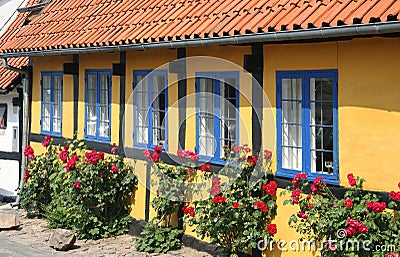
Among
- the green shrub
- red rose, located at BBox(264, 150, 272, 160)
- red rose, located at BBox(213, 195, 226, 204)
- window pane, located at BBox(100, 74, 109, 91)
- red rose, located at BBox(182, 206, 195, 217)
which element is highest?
window pane, located at BBox(100, 74, 109, 91)

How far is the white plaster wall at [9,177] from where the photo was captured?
15656mm

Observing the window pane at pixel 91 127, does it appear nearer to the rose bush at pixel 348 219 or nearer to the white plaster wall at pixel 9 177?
the white plaster wall at pixel 9 177

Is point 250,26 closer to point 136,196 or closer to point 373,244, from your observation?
point 373,244

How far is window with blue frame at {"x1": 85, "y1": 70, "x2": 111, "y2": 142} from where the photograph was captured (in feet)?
39.3

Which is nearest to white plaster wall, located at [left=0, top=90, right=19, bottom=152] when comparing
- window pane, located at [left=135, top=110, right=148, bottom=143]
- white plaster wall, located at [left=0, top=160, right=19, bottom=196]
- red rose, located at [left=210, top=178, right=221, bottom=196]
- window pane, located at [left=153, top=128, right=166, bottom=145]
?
white plaster wall, located at [left=0, top=160, right=19, bottom=196]

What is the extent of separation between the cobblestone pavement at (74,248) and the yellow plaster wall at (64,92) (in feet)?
6.74

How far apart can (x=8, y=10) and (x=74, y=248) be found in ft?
29.5

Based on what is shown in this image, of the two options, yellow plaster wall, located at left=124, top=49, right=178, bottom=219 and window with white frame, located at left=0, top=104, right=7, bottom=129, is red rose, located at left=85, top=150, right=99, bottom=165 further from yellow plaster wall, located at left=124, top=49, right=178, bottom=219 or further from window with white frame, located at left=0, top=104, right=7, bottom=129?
window with white frame, located at left=0, top=104, right=7, bottom=129

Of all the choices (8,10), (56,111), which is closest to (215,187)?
(56,111)

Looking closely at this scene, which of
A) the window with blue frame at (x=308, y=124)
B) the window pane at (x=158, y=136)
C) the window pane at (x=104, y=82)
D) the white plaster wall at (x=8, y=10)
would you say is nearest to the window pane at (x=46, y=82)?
the window pane at (x=104, y=82)

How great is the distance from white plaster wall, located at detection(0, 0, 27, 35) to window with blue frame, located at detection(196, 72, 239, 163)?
30.0 ft

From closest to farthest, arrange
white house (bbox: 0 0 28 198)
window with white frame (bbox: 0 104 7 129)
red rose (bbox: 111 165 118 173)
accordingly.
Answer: red rose (bbox: 111 165 118 173) → white house (bbox: 0 0 28 198) → window with white frame (bbox: 0 104 7 129)

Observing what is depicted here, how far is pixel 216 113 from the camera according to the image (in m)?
9.45

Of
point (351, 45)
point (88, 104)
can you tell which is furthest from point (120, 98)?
point (351, 45)
